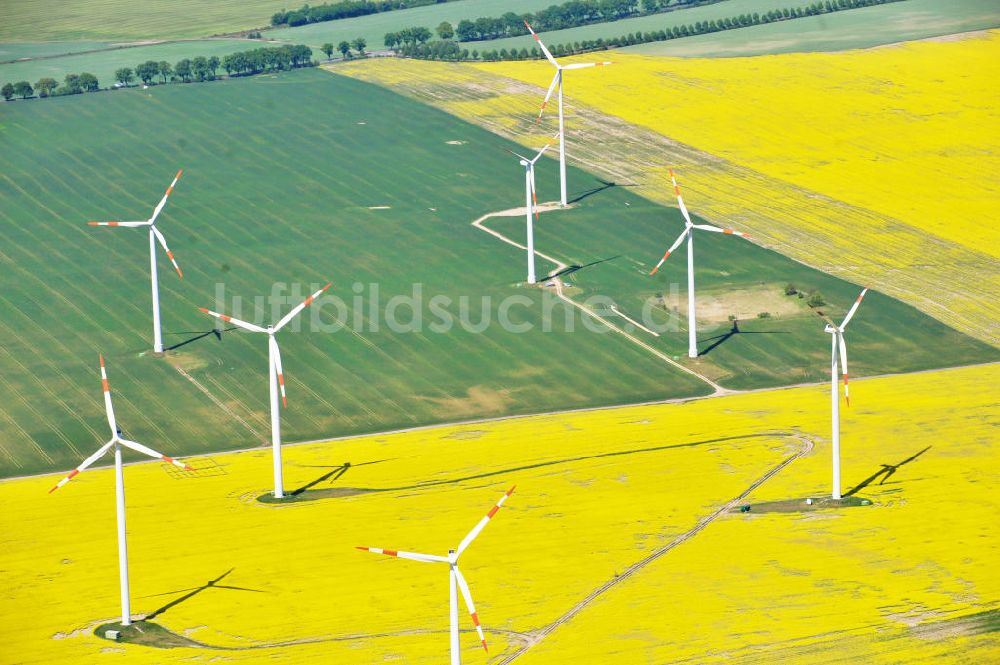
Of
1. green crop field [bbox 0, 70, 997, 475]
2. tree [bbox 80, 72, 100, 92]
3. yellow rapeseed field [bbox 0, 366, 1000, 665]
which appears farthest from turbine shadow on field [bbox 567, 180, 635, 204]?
tree [bbox 80, 72, 100, 92]

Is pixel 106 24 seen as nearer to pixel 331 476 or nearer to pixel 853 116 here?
pixel 853 116

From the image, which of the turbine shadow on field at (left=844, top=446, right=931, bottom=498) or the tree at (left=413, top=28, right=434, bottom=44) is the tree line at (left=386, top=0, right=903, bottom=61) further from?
the turbine shadow on field at (left=844, top=446, right=931, bottom=498)

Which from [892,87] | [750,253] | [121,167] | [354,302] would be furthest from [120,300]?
[892,87]

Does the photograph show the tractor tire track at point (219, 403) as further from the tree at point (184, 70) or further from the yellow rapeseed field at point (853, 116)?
the tree at point (184, 70)

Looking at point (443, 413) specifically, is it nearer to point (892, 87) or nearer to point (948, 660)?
point (948, 660)

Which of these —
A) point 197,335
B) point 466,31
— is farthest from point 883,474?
point 466,31

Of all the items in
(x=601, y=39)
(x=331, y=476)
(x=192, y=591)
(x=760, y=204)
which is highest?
(x=601, y=39)
